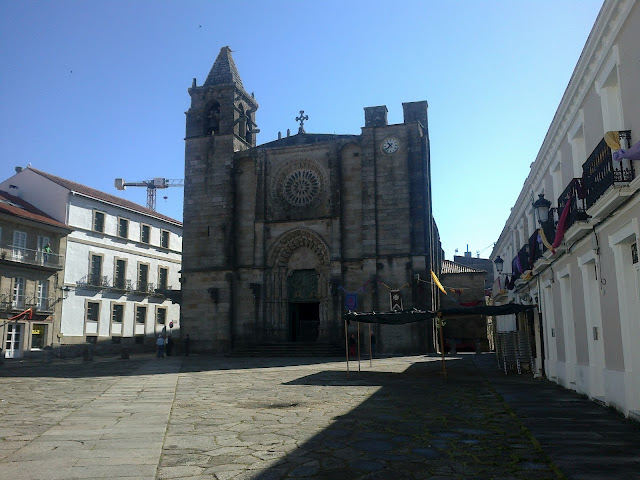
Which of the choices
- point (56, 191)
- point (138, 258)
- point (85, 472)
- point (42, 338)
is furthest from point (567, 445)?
point (138, 258)

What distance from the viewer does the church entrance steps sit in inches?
1096

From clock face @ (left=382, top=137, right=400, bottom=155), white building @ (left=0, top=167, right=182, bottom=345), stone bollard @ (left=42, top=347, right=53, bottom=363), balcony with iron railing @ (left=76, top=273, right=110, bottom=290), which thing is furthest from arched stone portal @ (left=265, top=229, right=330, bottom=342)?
balcony with iron railing @ (left=76, top=273, right=110, bottom=290)

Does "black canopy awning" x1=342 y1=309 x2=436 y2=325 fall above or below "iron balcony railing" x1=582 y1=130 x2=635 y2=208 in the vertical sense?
below

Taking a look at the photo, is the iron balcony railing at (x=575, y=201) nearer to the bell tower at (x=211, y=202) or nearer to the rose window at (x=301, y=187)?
the rose window at (x=301, y=187)

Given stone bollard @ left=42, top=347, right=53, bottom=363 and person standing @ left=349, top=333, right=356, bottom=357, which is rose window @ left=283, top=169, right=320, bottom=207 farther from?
stone bollard @ left=42, top=347, right=53, bottom=363

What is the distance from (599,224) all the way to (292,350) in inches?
811

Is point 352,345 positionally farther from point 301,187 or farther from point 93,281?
point 93,281

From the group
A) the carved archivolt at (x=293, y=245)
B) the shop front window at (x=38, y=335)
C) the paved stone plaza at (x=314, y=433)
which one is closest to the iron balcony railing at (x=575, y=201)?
the paved stone plaza at (x=314, y=433)

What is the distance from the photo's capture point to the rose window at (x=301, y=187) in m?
31.7

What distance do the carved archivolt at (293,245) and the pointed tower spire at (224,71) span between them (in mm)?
9748

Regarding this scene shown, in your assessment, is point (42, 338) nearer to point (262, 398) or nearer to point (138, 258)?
point (138, 258)

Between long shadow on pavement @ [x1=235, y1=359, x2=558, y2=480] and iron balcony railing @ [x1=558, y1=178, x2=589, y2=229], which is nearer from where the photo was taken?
long shadow on pavement @ [x1=235, y1=359, x2=558, y2=480]

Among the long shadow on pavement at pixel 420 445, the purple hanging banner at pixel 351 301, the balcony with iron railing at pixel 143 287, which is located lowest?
the long shadow on pavement at pixel 420 445

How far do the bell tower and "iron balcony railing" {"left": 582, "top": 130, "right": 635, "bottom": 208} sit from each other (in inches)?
915
